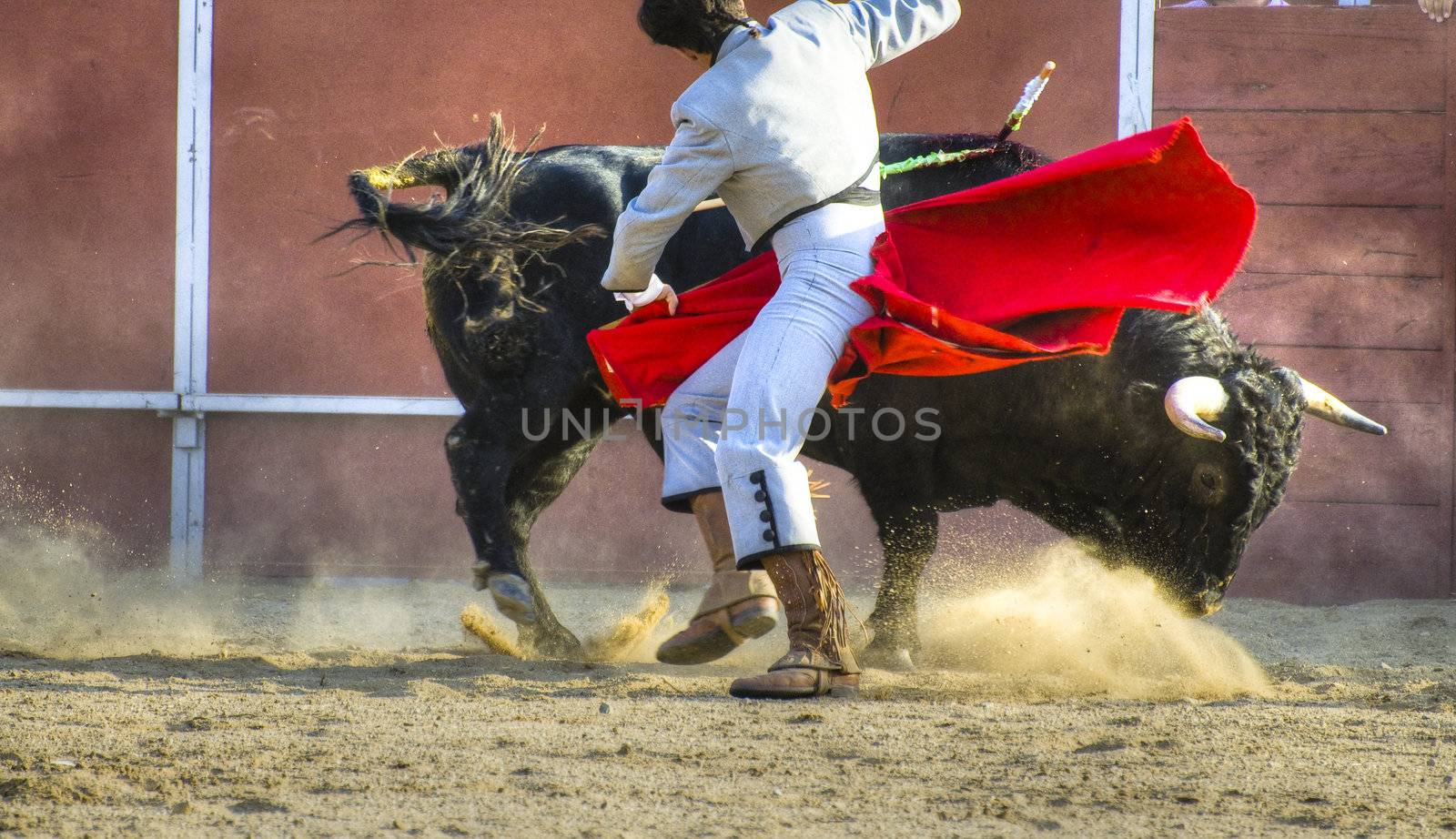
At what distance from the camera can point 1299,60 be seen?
5.47 meters

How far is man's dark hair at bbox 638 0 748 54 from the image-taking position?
9.91 ft

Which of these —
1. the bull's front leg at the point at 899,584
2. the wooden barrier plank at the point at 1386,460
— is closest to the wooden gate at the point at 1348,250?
the wooden barrier plank at the point at 1386,460

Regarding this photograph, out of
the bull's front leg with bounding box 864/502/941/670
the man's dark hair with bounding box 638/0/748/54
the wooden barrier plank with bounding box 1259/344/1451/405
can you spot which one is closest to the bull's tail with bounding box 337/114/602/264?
the man's dark hair with bounding box 638/0/748/54

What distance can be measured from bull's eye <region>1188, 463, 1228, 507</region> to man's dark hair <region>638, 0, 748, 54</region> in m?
1.63

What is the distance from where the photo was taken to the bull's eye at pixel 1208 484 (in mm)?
3568

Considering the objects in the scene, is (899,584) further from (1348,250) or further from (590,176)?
(1348,250)

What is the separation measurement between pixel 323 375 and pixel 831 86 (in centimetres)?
322

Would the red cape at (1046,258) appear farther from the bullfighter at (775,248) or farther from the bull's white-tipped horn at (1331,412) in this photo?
Answer: the bull's white-tipped horn at (1331,412)

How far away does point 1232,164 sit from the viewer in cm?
550

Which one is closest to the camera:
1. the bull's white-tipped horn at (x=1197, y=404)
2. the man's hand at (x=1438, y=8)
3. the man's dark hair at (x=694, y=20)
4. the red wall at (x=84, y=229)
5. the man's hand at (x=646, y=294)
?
the man's dark hair at (x=694, y=20)

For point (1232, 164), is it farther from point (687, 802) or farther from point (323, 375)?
point (687, 802)

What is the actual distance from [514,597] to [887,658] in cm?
100

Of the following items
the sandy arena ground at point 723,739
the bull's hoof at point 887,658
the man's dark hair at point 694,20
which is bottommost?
the bull's hoof at point 887,658

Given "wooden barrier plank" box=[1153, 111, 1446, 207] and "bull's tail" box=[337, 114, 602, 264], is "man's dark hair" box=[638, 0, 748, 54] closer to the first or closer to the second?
"bull's tail" box=[337, 114, 602, 264]
